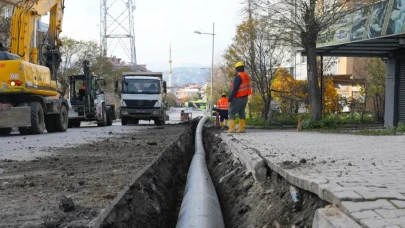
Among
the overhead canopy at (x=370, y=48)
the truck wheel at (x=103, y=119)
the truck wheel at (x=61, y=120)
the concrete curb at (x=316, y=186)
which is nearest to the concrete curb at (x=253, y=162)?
the concrete curb at (x=316, y=186)

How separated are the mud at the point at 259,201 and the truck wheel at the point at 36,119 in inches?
370

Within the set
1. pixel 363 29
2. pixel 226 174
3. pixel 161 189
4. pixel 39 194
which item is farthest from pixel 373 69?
pixel 39 194

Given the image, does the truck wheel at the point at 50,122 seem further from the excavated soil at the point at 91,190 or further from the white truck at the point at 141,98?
the excavated soil at the point at 91,190

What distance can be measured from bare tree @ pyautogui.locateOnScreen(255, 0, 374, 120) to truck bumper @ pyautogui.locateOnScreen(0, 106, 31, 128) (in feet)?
28.8

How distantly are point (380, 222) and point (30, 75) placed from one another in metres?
14.4

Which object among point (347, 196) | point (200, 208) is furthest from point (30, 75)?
point (347, 196)

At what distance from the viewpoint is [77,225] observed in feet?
11.9

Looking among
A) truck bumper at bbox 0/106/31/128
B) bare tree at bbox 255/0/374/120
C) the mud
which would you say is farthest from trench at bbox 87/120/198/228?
bare tree at bbox 255/0/374/120

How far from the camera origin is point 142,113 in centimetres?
2481

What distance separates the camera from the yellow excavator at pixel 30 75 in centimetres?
1508

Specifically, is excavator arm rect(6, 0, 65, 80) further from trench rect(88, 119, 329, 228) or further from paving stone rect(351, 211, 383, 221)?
paving stone rect(351, 211, 383, 221)

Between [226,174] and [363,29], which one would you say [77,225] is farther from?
[363,29]

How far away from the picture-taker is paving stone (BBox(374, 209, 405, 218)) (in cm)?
313

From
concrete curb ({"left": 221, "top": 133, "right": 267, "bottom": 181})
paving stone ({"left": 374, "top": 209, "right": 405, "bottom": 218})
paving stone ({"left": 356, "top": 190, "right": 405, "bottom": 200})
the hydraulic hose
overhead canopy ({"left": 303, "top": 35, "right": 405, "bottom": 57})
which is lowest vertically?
the hydraulic hose
